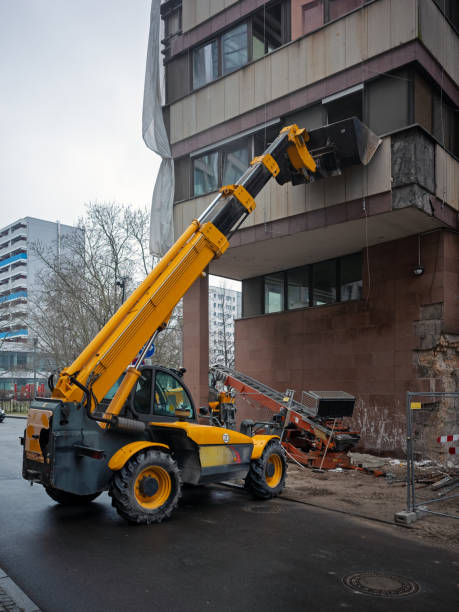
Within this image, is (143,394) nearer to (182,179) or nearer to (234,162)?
(234,162)

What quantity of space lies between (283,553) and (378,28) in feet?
37.9

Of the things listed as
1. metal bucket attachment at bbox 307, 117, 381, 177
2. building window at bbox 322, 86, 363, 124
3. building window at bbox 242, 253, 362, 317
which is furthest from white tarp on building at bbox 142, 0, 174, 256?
metal bucket attachment at bbox 307, 117, 381, 177

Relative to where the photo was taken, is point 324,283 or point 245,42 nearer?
point 245,42

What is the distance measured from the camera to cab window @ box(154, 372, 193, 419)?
336 inches

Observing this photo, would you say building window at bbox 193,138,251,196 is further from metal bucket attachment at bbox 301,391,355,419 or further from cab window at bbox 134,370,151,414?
cab window at bbox 134,370,151,414

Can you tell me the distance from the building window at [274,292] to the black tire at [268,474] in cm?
823

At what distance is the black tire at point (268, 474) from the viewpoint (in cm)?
916

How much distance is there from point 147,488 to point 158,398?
59.3 inches

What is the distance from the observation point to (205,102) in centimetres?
1612

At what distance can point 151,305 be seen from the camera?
8.24m

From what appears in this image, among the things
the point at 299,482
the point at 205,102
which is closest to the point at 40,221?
the point at 205,102

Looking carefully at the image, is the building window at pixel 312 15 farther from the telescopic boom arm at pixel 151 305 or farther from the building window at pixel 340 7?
the telescopic boom arm at pixel 151 305

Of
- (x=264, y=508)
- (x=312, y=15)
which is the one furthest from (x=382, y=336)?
(x=312, y=15)

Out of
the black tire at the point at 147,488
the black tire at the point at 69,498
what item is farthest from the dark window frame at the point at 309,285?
the black tire at the point at 69,498
